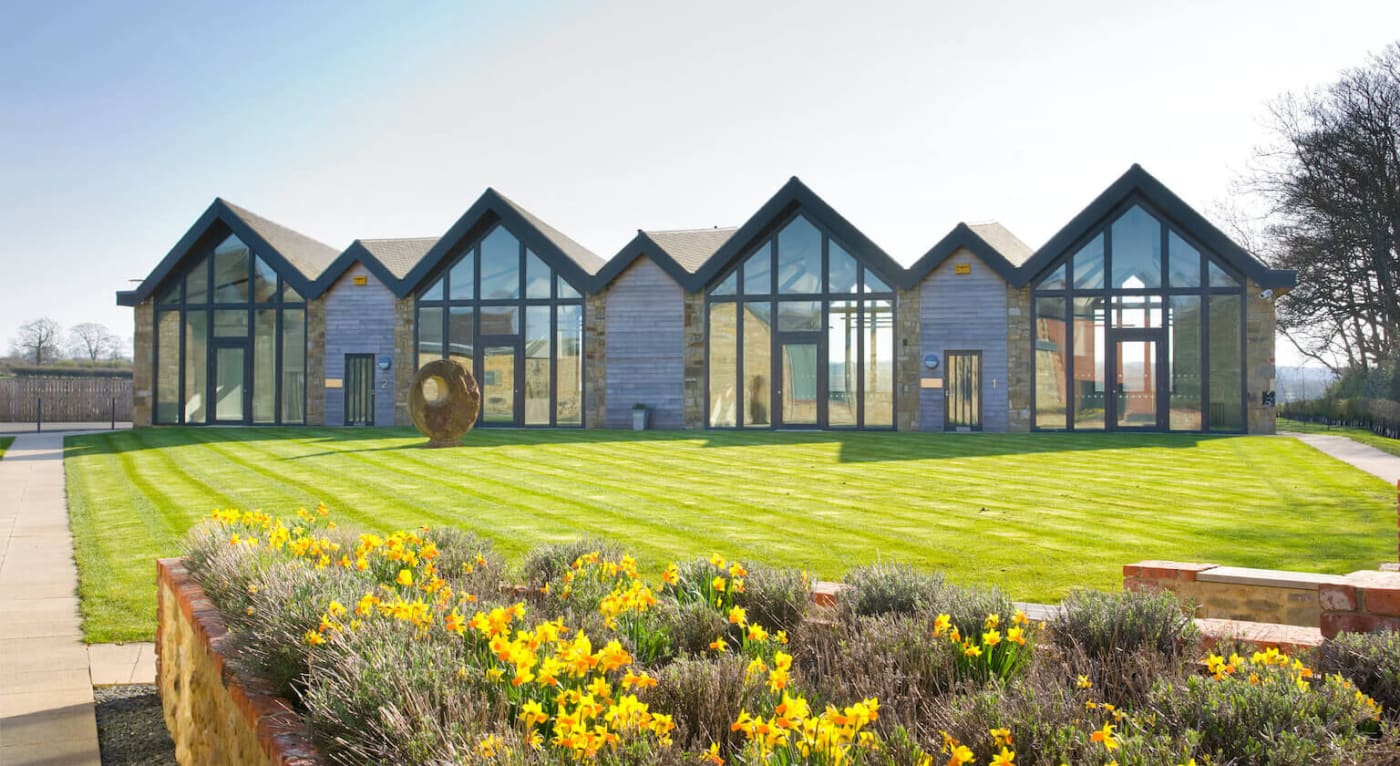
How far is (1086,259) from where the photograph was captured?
24062 mm

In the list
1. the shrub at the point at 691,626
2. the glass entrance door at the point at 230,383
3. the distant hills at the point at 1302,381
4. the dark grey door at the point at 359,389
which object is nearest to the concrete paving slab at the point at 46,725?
the shrub at the point at 691,626

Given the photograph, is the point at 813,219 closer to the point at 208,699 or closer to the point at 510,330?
the point at 510,330

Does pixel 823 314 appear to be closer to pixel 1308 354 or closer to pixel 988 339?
pixel 988 339

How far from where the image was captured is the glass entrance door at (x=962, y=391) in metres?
24.5

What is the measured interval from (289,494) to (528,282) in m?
14.7

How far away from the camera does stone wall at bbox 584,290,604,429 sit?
26.4 metres

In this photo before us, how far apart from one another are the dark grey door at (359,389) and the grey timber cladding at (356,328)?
14 cm

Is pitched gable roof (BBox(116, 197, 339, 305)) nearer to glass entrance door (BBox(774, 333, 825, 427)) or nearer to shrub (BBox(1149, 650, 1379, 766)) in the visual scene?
glass entrance door (BBox(774, 333, 825, 427))

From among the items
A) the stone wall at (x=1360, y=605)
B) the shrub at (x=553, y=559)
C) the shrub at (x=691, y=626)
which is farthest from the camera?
the shrub at (x=553, y=559)

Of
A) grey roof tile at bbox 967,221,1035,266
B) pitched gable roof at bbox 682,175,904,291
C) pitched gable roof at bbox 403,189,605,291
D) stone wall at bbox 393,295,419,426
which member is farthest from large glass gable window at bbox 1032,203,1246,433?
stone wall at bbox 393,295,419,426

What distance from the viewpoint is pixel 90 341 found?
7031 cm

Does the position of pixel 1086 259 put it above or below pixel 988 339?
above

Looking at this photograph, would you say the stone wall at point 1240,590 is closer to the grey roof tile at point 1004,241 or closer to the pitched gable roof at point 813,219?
the pitched gable roof at point 813,219

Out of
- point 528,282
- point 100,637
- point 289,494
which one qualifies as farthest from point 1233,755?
point 528,282
